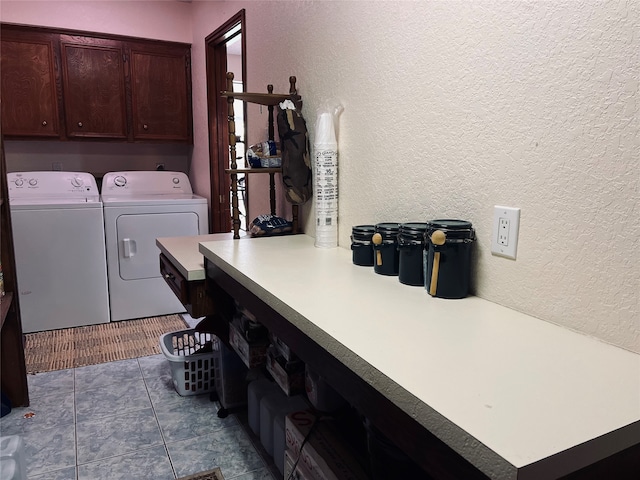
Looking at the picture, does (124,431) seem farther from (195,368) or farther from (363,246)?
(363,246)

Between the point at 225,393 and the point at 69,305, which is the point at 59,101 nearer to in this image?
the point at 69,305

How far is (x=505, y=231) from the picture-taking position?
1048 millimetres

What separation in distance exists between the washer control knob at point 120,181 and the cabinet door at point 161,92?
34 centimetres

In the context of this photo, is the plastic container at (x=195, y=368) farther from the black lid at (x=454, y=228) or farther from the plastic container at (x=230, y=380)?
the black lid at (x=454, y=228)

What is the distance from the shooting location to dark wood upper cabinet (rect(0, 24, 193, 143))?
3355mm

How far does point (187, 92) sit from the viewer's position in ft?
12.7

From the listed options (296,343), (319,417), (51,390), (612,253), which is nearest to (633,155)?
(612,253)

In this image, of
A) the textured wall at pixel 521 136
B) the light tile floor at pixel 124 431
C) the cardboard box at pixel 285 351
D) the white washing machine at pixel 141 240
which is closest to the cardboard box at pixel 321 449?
the cardboard box at pixel 285 351

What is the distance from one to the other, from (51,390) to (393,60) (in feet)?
7.48

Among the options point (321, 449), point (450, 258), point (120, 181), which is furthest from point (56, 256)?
point (450, 258)

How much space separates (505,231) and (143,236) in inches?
115

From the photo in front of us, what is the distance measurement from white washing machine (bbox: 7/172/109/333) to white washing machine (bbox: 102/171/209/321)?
0.24 feet

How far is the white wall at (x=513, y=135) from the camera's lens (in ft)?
2.72

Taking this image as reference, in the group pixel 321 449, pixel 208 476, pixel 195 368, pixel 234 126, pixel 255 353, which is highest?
pixel 234 126
